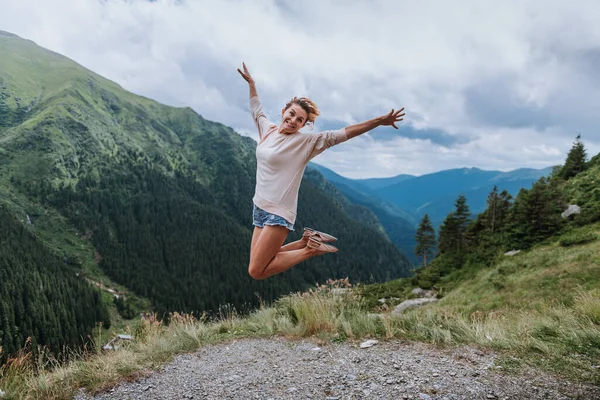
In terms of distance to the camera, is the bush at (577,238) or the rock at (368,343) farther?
the bush at (577,238)

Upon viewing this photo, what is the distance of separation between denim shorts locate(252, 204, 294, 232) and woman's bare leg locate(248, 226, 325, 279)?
62 mm

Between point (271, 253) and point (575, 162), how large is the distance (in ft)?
128

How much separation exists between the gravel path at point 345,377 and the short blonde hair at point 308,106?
124 inches

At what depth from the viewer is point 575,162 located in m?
33.2

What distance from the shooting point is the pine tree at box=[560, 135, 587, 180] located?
32.9 metres

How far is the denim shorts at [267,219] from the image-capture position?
14.2 feet

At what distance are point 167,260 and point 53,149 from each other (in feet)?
264

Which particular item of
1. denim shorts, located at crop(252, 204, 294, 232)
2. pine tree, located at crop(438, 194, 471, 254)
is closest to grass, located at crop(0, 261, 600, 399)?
denim shorts, located at crop(252, 204, 294, 232)

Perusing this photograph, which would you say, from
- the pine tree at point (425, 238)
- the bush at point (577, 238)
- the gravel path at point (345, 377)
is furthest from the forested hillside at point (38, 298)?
the gravel path at point (345, 377)

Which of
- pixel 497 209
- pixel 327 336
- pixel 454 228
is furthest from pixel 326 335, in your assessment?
pixel 454 228

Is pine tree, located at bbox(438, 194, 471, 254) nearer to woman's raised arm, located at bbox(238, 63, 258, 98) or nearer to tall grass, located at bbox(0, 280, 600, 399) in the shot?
tall grass, located at bbox(0, 280, 600, 399)

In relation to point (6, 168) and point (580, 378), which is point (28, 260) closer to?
point (6, 168)

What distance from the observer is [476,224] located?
3197 centimetres

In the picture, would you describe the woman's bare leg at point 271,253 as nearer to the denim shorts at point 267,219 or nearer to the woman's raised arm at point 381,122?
the denim shorts at point 267,219
